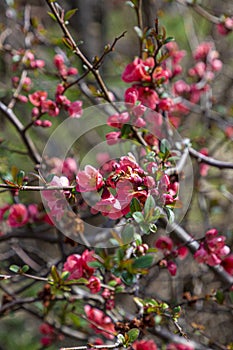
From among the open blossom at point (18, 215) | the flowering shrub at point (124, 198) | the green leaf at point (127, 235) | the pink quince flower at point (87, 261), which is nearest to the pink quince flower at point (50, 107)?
the flowering shrub at point (124, 198)

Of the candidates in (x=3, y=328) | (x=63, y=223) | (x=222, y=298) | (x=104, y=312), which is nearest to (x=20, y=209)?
(x=63, y=223)

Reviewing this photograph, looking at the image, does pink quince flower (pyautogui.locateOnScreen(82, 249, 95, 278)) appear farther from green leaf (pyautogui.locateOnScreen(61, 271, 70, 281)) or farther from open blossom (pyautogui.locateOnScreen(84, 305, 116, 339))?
open blossom (pyautogui.locateOnScreen(84, 305, 116, 339))

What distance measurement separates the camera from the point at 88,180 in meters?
0.94

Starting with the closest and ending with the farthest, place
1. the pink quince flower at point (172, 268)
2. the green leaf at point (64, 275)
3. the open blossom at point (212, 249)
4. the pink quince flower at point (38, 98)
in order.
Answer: the green leaf at point (64, 275)
the open blossom at point (212, 249)
the pink quince flower at point (172, 268)
the pink quince flower at point (38, 98)

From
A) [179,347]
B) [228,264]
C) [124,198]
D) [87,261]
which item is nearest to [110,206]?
[124,198]

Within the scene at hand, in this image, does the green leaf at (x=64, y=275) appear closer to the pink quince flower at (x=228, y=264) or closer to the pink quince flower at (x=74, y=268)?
the pink quince flower at (x=74, y=268)

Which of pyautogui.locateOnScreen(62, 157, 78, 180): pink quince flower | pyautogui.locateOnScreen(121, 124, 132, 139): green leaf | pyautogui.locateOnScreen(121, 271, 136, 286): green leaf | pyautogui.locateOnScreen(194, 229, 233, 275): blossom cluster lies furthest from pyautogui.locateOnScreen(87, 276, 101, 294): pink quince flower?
pyautogui.locateOnScreen(62, 157, 78, 180): pink quince flower

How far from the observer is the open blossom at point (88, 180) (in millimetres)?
934

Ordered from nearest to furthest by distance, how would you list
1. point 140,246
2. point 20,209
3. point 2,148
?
point 140,246, point 20,209, point 2,148

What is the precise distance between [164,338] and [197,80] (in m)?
1.15

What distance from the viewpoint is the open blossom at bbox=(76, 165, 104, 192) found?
934 millimetres

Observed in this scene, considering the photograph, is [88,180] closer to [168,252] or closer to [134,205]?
[134,205]

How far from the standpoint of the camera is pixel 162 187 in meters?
0.98

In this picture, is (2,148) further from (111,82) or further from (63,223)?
(111,82)
